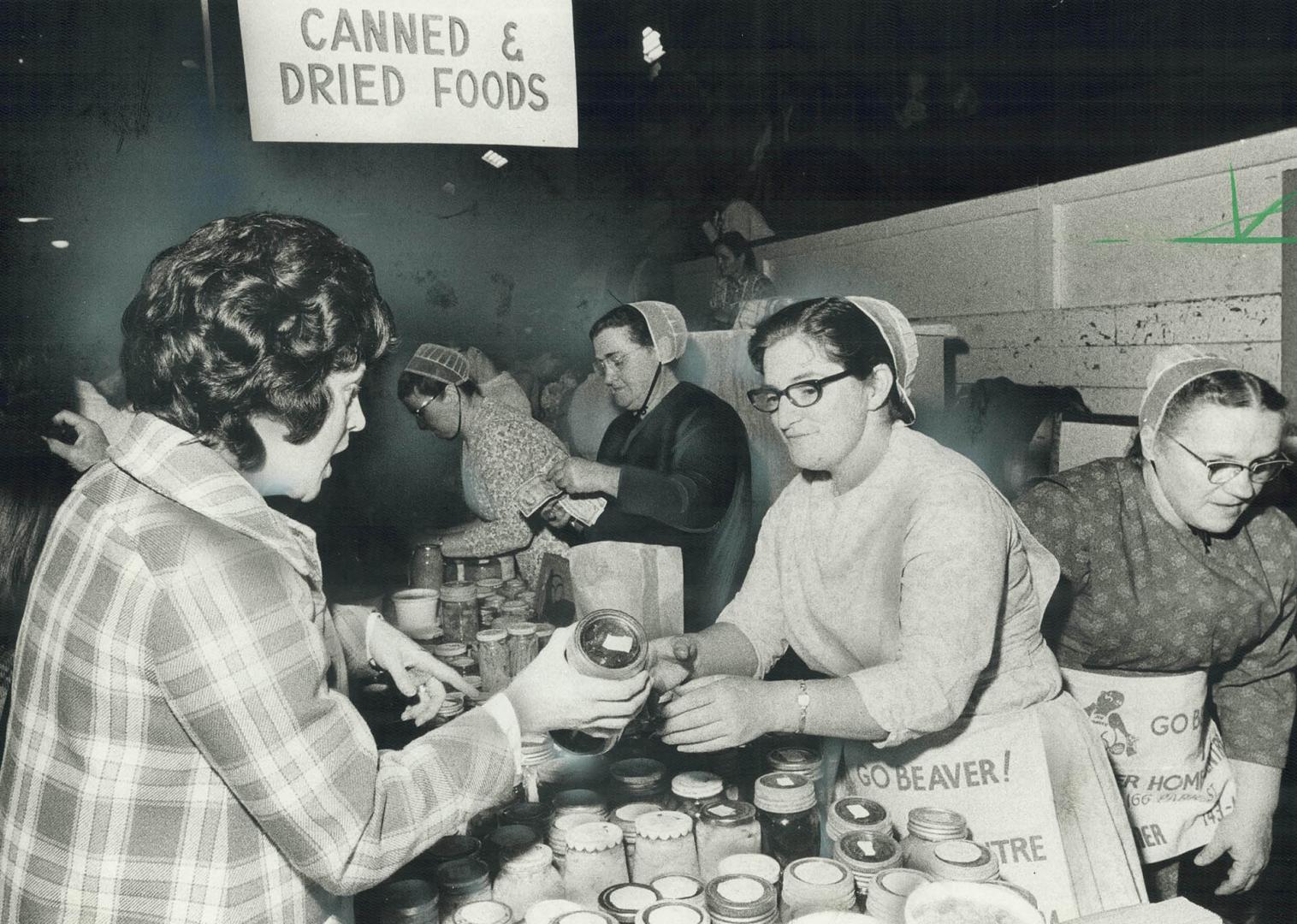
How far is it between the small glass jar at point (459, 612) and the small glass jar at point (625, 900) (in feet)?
3.73

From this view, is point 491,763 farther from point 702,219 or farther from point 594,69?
point 702,219

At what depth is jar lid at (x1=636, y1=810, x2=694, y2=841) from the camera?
3.60 ft

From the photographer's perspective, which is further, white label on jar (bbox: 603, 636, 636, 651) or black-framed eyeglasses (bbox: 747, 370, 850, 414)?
black-framed eyeglasses (bbox: 747, 370, 850, 414)

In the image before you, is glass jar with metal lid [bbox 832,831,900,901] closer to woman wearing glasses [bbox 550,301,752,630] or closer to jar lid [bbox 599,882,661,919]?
jar lid [bbox 599,882,661,919]

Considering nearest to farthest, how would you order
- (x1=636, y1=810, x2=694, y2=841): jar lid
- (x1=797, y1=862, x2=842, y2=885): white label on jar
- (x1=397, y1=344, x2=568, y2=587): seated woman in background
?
(x1=797, y1=862, x2=842, y2=885): white label on jar
(x1=636, y1=810, x2=694, y2=841): jar lid
(x1=397, y1=344, x2=568, y2=587): seated woman in background

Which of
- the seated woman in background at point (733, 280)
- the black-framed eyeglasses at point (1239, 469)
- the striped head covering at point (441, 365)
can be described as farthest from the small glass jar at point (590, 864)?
the seated woman in background at point (733, 280)

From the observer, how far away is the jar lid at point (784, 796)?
1142mm

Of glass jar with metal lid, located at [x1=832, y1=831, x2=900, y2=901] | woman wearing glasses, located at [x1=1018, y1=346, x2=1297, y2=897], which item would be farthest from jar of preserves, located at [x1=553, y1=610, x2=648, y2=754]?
woman wearing glasses, located at [x1=1018, y1=346, x2=1297, y2=897]

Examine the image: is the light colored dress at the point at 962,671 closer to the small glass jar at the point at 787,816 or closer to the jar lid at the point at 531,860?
the small glass jar at the point at 787,816

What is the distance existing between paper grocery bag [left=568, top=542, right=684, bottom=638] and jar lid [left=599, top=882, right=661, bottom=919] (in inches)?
45.4

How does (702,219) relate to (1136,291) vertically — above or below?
above

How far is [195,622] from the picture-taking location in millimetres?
761

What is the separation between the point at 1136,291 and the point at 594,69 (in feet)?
6.41

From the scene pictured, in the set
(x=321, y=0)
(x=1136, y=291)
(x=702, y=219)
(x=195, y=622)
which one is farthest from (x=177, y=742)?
(x=702, y=219)
